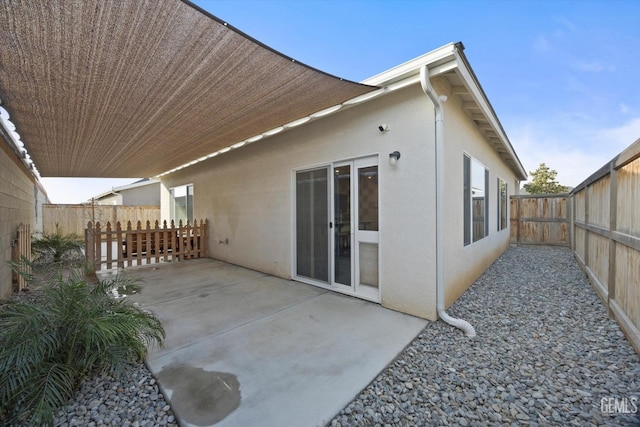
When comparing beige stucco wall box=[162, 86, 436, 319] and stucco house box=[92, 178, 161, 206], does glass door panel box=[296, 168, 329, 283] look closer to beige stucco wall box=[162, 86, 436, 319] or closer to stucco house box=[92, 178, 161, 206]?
beige stucco wall box=[162, 86, 436, 319]

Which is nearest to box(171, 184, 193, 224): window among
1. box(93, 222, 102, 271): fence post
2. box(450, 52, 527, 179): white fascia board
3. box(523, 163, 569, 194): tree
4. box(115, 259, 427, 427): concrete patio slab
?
box(93, 222, 102, 271): fence post

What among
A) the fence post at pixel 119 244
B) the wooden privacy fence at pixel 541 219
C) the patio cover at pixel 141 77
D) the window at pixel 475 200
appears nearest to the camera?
the patio cover at pixel 141 77

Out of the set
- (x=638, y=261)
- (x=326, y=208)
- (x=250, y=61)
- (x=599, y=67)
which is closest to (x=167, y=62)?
(x=250, y=61)

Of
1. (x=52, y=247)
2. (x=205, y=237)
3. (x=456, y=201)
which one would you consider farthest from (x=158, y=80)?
(x=52, y=247)

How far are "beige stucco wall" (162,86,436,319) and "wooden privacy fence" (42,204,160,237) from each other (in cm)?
910

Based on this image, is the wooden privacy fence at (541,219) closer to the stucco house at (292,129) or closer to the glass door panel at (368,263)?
the stucco house at (292,129)

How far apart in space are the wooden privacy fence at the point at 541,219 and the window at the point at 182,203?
11898mm

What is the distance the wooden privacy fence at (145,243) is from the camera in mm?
6488

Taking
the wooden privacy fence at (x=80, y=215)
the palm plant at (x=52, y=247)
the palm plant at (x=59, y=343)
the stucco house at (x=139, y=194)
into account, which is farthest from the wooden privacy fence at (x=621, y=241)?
the stucco house at (x=139, y=194)

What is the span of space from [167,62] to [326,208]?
288cm

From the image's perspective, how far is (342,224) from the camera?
437 cm

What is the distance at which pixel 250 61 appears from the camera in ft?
8.41

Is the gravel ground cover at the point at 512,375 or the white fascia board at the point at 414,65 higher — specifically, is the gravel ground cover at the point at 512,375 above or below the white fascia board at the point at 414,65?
below

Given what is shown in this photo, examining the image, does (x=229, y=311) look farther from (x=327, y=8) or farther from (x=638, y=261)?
(x=327, y=8)
